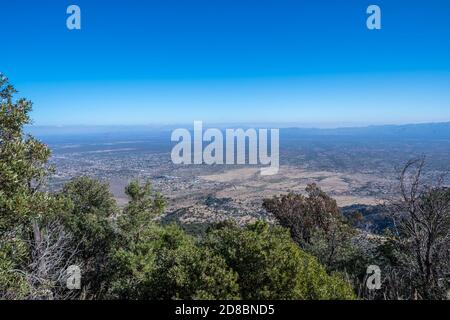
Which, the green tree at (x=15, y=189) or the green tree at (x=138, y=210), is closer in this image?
the green tree at (x=15, y=189)

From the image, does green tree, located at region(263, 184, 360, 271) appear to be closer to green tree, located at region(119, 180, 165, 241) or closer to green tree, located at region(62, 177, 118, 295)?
green tree, located at region(119, 180, 165, 241)

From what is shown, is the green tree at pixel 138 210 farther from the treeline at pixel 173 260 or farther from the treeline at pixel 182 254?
the treeline at pixel 173 260

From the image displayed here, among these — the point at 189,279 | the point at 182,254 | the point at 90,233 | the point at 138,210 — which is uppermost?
the point at 182,254

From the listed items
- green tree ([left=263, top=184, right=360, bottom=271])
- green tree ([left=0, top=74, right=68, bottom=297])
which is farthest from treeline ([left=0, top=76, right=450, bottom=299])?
green tree ([left=263, top=184, right=360, bottom=271])

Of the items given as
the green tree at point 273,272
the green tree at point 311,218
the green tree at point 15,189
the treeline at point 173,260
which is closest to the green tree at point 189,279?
the treeline at point 173,260

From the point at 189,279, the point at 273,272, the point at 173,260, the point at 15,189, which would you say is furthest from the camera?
the point at 173,260

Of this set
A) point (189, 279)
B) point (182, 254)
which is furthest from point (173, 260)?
point (189, 279)

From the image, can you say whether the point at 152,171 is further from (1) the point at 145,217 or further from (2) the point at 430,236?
(2) the point at 430,236

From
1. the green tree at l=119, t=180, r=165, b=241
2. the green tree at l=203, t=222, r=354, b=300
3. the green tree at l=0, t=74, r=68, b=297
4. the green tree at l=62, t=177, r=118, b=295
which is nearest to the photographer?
the green tree at l=0, t=74, r=68, b=297

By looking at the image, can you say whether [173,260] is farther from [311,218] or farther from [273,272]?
[311,218]

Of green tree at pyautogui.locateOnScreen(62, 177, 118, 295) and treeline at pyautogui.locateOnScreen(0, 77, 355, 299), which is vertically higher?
Answer: treeline at pyautogui.locateOnScreen(0, 77, 355, 299)

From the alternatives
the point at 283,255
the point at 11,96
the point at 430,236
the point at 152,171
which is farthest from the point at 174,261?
the point at 152,171
